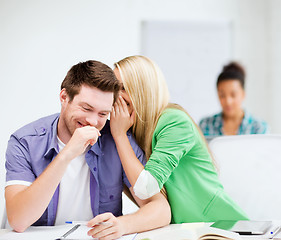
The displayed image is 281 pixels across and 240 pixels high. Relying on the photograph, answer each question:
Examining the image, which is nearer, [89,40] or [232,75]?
[232,75]

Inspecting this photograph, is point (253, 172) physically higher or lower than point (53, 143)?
lower

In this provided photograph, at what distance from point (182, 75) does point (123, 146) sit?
8.30ft

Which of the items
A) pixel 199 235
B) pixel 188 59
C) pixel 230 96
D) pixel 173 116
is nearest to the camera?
pixel 199 235

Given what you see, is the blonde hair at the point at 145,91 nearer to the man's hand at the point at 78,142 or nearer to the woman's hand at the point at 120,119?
the woman's hand at the point at 120,119

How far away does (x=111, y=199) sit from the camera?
135cm

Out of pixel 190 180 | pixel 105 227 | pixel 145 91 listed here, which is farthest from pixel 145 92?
pixel 105 227

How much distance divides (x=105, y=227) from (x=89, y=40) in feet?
8.44

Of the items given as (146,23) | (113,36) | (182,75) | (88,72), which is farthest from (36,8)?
(88,72)

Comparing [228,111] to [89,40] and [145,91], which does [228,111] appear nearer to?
[89,40]

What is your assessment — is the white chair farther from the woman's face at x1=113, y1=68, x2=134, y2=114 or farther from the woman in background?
the woman in background

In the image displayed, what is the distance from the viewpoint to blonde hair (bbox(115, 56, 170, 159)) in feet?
4.49

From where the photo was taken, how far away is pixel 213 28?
12.4 ft

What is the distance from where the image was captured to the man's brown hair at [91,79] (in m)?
1.25

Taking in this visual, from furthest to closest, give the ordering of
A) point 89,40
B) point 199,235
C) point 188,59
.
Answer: point 188,59, point 89,40, point 199,235
